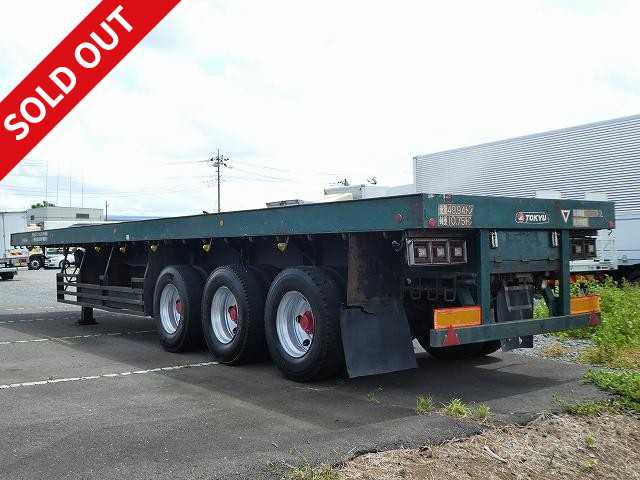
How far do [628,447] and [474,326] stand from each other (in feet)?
4.96

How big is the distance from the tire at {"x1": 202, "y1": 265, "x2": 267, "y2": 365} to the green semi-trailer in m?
0.01

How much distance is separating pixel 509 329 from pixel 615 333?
9.35 ft

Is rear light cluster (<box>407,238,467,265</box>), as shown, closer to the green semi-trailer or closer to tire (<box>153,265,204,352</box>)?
the green semi-trailer

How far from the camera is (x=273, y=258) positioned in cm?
802

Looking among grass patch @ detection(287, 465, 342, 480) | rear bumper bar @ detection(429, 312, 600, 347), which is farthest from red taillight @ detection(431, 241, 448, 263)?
grass patch @ detection(287, 465, 342, 480)

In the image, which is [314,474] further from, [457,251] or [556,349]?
[556,349]

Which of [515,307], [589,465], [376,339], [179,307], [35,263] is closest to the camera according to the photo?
[589,465]

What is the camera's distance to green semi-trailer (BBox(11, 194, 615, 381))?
228 inches

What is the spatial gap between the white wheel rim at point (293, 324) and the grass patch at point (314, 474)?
275cm

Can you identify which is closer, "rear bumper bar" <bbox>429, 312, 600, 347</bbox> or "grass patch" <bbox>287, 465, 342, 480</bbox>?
"grass patch" <bbox>287, 465, 342, 480</bbox>

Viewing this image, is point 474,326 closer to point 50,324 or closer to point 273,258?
point 273,258

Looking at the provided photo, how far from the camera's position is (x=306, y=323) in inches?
272

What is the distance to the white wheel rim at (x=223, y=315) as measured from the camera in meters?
7.99

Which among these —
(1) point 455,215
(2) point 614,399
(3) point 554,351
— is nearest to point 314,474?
(1) point 455,215
